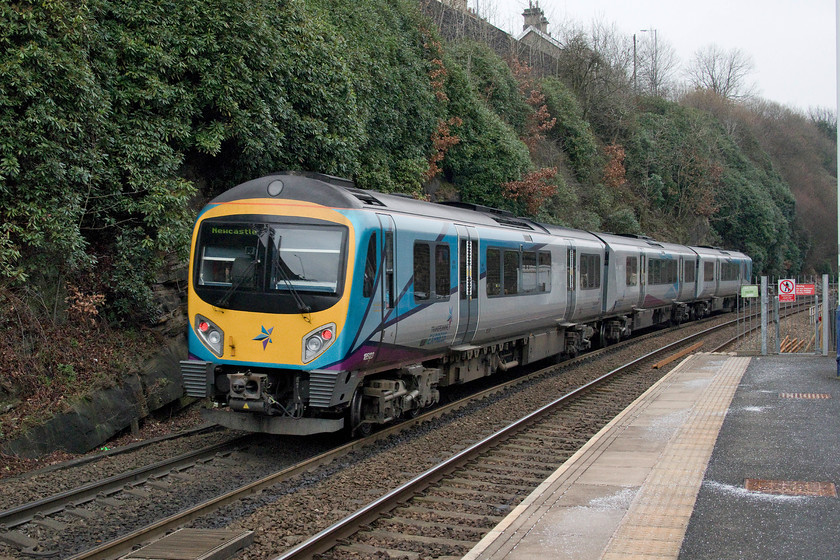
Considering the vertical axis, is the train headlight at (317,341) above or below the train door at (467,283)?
below

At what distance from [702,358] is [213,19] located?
42.0ft

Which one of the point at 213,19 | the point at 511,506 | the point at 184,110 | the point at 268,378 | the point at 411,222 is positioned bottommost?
the point at 511,506

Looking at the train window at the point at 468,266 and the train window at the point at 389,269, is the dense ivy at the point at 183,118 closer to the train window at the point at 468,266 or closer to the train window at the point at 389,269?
the train window at the point at 389,269

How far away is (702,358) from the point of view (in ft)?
58.4

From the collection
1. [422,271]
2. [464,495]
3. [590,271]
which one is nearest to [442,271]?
[422,271]

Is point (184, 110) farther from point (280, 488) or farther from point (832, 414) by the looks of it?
point (832, 414)

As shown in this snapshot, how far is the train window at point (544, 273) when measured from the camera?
14.7 metres

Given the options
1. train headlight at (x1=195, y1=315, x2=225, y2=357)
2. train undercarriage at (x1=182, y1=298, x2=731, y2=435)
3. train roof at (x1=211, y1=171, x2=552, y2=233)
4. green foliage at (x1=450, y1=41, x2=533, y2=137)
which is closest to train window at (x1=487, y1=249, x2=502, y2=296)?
train undercarriage at (x1=182, y1=298, x2=731, y2=435)

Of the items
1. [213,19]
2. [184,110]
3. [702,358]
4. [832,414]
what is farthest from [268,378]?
[702,358]

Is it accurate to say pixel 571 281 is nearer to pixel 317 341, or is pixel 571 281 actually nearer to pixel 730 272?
pixel 317 341

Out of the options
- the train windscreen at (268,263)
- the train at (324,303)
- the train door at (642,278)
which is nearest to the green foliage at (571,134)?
the train door at (642,278)

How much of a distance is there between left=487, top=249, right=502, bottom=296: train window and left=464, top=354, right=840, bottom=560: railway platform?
9.31 ft

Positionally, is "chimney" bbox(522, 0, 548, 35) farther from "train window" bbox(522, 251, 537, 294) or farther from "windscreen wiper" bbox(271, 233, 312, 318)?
"windscreen wiper" bbox(271, 233, 312, 318)

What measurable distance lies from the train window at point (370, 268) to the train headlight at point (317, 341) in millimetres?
620
